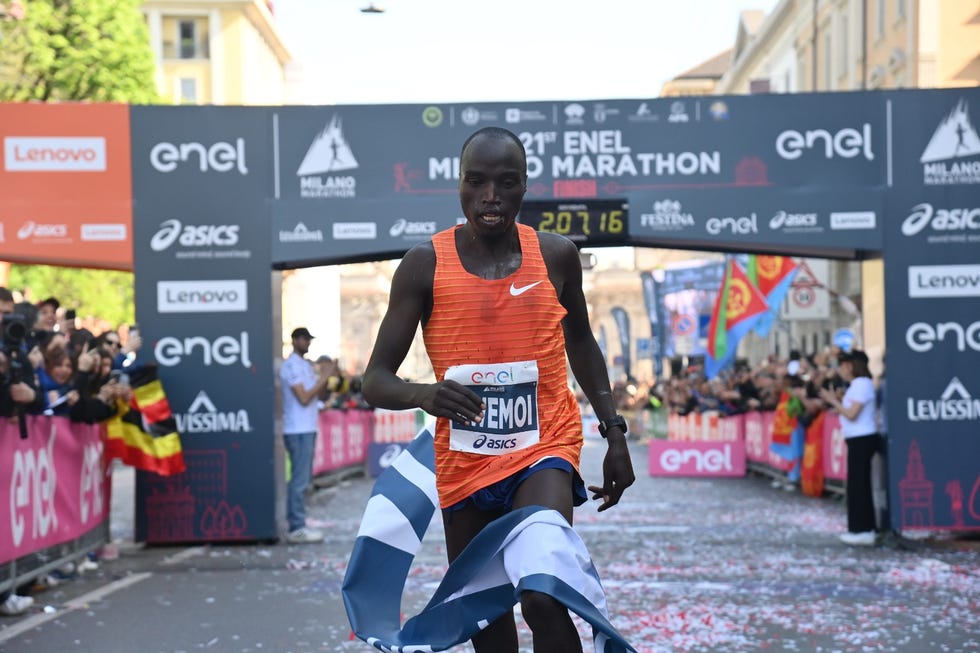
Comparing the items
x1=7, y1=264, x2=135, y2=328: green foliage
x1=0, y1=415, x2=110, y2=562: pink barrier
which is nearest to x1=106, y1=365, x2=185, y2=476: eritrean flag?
x1=0, y1=415, x2=110, y2=562: pink barrier

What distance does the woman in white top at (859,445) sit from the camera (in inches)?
524

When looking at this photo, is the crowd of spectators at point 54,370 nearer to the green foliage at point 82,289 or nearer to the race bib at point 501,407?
the race bib at point 501,407

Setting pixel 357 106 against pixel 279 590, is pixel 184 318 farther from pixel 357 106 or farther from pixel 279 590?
pixel 279 590

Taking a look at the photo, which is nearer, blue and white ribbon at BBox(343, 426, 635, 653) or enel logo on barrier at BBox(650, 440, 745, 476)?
blue and white ribbon at BBox(343, 426, 635, 653)

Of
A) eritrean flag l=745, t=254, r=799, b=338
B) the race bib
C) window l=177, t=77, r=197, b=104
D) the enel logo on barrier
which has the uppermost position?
window l=177, t=77, r=197, b=104

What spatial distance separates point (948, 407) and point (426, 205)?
4.90 m

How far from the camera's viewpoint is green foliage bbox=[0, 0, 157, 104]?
1256 inches

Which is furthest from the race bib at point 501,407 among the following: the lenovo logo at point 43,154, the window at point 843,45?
the window at point 843,45

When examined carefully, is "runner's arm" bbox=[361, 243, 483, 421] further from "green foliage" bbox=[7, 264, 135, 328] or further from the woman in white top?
"green foliage" bbox=[7, 264, 135, 328]

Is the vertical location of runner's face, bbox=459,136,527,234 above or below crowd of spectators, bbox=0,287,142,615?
above

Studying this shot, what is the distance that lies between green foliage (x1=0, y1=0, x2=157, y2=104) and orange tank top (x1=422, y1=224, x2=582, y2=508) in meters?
28.7

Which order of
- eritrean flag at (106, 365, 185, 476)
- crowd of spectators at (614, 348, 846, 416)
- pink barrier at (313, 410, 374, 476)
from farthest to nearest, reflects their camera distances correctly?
pink barrier at (313, 410, 374, 476) → crowd of spectators at (614, 348, 846, 416) → eritrean flag at (106, 365, 185, 476)

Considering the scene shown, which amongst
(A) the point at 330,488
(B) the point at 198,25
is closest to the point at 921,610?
(A) the point at 330,488

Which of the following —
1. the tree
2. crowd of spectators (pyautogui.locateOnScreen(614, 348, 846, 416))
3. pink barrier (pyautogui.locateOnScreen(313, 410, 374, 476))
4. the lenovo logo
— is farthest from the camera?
the tree
